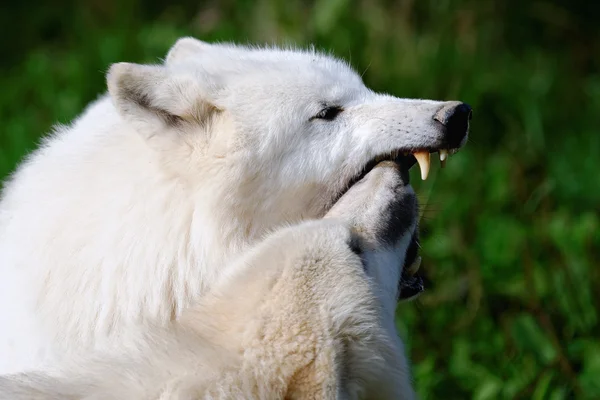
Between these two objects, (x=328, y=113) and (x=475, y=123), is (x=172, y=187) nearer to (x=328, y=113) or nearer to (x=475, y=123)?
(x=328, y=113)

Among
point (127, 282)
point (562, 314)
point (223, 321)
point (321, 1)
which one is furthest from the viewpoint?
point (321, 1)

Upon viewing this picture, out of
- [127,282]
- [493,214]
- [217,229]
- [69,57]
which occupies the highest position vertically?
[69,57]

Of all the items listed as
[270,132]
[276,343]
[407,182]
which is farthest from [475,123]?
[276,343]

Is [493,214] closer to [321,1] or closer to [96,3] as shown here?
[321,1]

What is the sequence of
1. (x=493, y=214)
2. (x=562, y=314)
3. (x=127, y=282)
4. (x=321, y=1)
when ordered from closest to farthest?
(x=127, y=282) → (x=562, y=314) → (x=493, y=214) → (x=321, y=1)

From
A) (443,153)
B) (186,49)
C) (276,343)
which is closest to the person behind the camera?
(276,343)

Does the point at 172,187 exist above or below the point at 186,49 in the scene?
below

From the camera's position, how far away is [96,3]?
35.1ft

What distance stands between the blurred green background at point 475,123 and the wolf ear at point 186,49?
5.90ft

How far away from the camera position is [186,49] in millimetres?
4293

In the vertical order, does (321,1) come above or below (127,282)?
above

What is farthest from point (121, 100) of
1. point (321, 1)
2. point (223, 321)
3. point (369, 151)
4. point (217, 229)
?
point (321, 1)

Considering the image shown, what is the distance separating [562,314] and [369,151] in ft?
7.40

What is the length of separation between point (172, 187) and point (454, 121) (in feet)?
3.47
